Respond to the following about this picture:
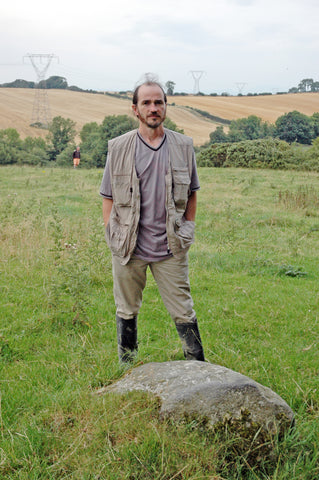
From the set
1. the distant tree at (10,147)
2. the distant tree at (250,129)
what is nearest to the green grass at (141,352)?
the distant tree at (10,147)

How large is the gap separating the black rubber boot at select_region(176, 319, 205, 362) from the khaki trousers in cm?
5

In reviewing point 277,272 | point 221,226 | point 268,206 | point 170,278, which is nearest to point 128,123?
point 268,206

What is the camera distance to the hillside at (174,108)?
183 ft

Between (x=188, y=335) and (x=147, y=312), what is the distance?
2.06m

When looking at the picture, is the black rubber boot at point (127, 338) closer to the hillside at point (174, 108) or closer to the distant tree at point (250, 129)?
the distant tree at point (250, 129)

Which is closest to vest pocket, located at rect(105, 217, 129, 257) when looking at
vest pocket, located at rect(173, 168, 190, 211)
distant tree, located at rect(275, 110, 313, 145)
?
vest pocket, located at rect(173, 168, 190, 211)

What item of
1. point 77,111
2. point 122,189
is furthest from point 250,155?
point 77,111

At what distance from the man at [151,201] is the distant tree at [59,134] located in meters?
42.0

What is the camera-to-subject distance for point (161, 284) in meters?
3.76

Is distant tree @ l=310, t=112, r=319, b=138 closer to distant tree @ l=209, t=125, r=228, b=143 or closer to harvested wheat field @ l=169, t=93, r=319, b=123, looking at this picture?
harvested wheat field @ l=169, t=93, r=319, b=123

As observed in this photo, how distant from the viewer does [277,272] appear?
7.63 metres

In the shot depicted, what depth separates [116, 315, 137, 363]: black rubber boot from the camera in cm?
393

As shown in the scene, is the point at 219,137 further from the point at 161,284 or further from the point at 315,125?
the point at 161,284

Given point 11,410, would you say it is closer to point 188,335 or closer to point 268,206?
point 188,335
